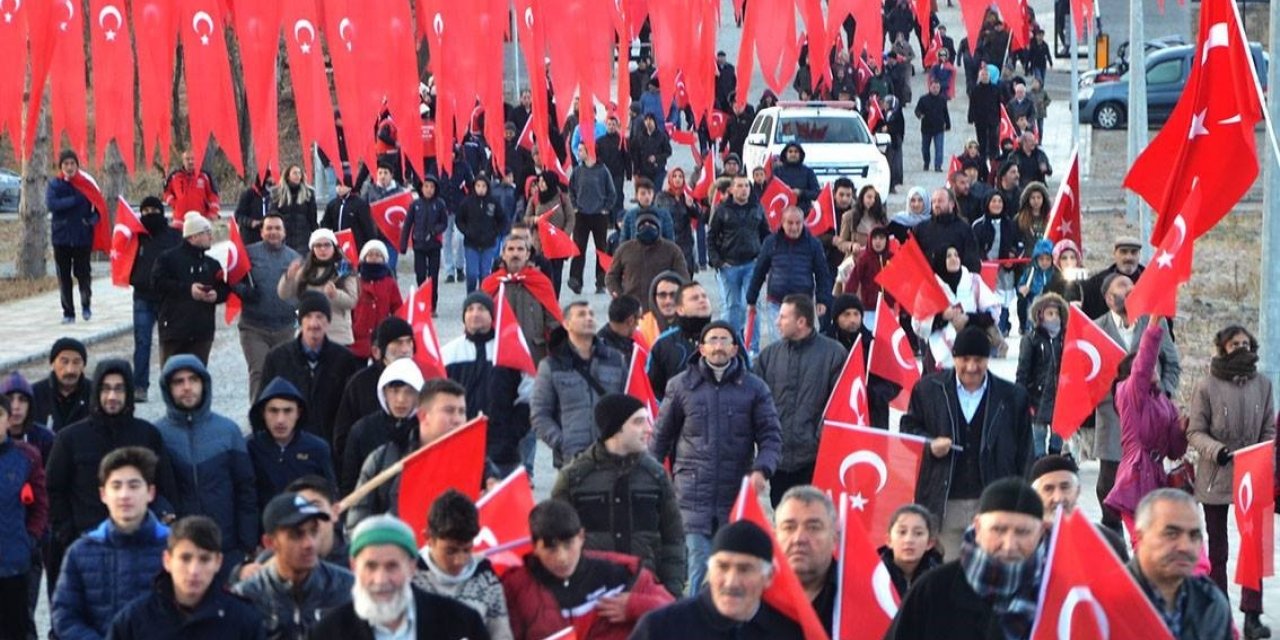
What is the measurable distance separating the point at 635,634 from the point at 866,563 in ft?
4.15

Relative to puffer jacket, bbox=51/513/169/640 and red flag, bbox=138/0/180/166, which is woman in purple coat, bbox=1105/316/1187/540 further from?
puffer jacket, bbox=51/513/169/640

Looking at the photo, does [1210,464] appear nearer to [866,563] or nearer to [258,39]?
[866,563]

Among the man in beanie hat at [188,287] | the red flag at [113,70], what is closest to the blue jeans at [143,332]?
the man in beanie hat at [188,287]

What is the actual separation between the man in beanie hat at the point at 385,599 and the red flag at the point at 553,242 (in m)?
14.2

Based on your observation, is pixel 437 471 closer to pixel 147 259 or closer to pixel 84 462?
pixel 84 462

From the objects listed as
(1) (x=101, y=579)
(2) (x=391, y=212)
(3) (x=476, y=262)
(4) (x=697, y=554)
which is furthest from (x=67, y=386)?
(3) (x=476, y=262)

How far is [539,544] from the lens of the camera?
7.84 meters

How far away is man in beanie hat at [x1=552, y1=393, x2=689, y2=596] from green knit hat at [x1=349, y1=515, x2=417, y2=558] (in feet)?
8.19

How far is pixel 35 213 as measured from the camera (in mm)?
26938

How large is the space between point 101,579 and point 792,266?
951 centimetres

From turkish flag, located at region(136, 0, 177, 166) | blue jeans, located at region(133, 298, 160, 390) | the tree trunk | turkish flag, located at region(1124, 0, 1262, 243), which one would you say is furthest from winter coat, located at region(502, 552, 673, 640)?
the tree trunk

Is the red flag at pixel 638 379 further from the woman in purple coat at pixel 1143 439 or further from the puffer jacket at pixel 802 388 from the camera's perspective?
the woman in purple coat at pixel 1143 439

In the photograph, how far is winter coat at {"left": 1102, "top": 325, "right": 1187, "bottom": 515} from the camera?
11.4 meters

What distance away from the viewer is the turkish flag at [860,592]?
311 inches
